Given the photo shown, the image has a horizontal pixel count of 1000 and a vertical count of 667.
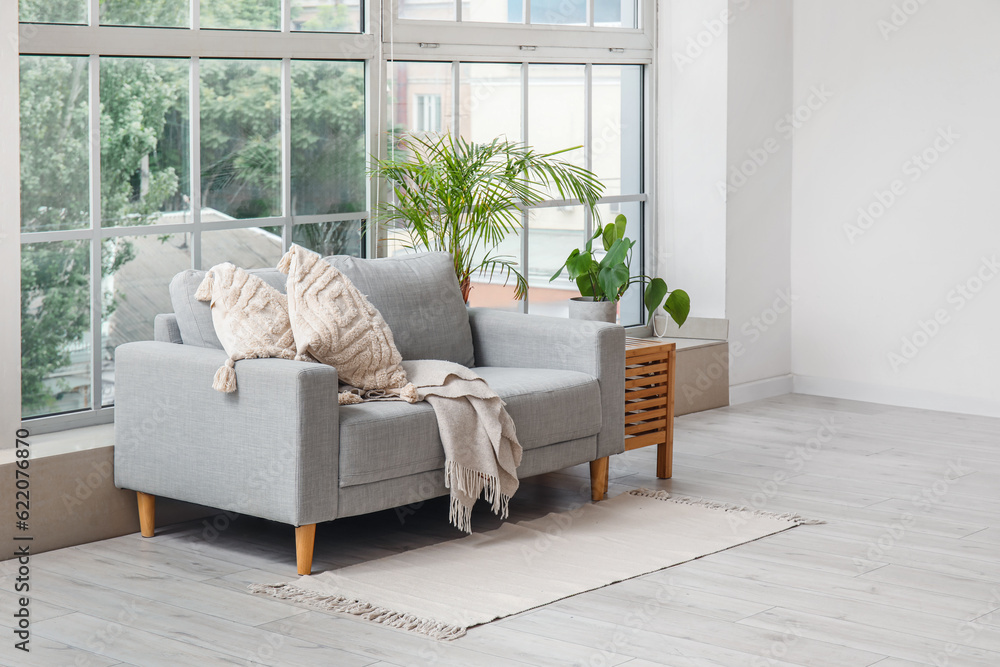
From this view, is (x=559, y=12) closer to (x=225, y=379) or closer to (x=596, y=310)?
(x=596, y=310)

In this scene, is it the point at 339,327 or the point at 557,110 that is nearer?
the point at 339,327

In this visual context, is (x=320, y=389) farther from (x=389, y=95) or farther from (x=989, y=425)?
(x=989, y=425)

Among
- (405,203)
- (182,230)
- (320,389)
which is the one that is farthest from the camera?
(405,203)

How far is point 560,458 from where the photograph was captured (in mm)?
3924

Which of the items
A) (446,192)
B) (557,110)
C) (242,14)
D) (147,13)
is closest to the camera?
(147,13)

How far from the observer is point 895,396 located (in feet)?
19.6

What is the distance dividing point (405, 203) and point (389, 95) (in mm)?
540

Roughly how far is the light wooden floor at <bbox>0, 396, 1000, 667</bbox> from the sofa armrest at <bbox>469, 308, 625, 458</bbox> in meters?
0.33

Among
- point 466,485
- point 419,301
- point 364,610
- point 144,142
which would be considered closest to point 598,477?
point 466,485

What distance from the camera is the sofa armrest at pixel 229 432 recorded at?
3.22 metres

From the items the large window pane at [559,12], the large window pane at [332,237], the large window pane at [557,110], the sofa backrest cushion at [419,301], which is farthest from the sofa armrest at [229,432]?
the large window pane at [559,12]

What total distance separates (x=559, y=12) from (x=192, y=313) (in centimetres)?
268

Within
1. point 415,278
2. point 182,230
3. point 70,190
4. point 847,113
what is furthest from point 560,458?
point 847,113

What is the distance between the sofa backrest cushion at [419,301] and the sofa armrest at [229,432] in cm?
67
